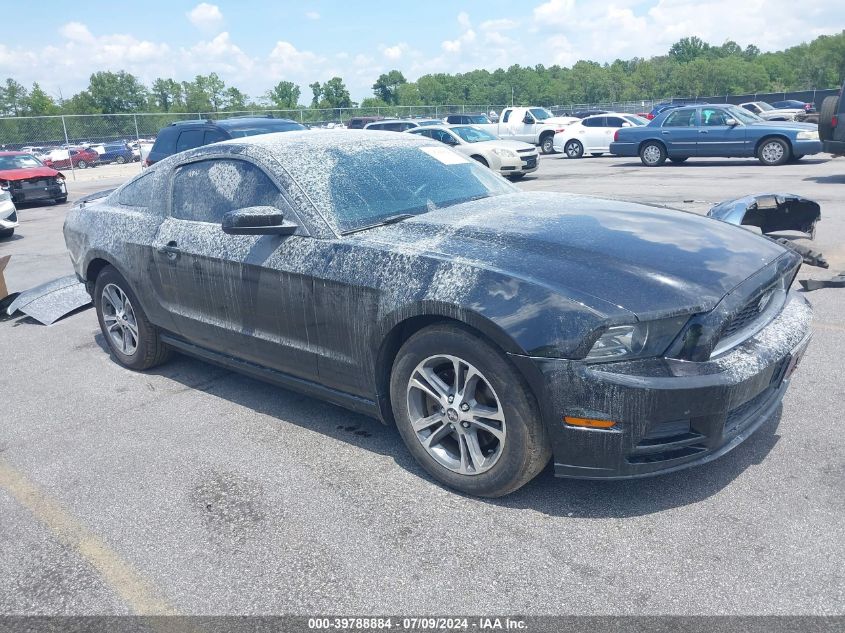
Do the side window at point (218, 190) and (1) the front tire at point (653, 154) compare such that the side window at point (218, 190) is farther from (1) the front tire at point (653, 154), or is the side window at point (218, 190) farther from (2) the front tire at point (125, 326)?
(1) the front tire at point (653, 154)

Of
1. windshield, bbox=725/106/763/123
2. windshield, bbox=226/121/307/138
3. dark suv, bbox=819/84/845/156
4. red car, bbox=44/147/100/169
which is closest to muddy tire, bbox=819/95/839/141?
dark suv, bbox=819/84/845/156

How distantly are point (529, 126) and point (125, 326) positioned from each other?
24025 millimetres

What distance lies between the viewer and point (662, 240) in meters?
3.43

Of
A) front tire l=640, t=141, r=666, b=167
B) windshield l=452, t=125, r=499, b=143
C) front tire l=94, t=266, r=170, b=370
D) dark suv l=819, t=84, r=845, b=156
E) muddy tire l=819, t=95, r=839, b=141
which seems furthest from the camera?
front tire l=640, t=141, r=666, b=167

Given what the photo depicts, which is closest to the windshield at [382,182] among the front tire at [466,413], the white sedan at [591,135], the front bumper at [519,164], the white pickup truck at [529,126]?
the front tire at [466,413]

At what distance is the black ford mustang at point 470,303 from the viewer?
9.25 feet

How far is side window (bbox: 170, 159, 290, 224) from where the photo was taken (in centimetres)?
→ 409

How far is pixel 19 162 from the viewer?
18.2 meters

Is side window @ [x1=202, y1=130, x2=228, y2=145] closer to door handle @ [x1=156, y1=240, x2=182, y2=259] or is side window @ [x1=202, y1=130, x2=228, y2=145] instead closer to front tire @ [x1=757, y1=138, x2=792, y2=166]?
door handle @ [x1=156, y1=240, x2=182, y2=259]

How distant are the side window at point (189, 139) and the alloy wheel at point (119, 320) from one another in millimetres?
7378

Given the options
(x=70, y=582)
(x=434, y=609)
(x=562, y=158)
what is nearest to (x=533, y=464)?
(x=434, y=609)

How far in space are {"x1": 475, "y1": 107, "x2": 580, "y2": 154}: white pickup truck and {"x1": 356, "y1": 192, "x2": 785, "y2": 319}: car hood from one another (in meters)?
24.0

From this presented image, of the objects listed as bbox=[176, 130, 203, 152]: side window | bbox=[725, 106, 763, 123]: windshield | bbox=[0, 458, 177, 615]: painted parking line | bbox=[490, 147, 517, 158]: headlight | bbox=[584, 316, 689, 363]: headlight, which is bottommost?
bbox=[0, 458, 177, 615]: painted parking line

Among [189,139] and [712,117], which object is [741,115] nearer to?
[712,117]
